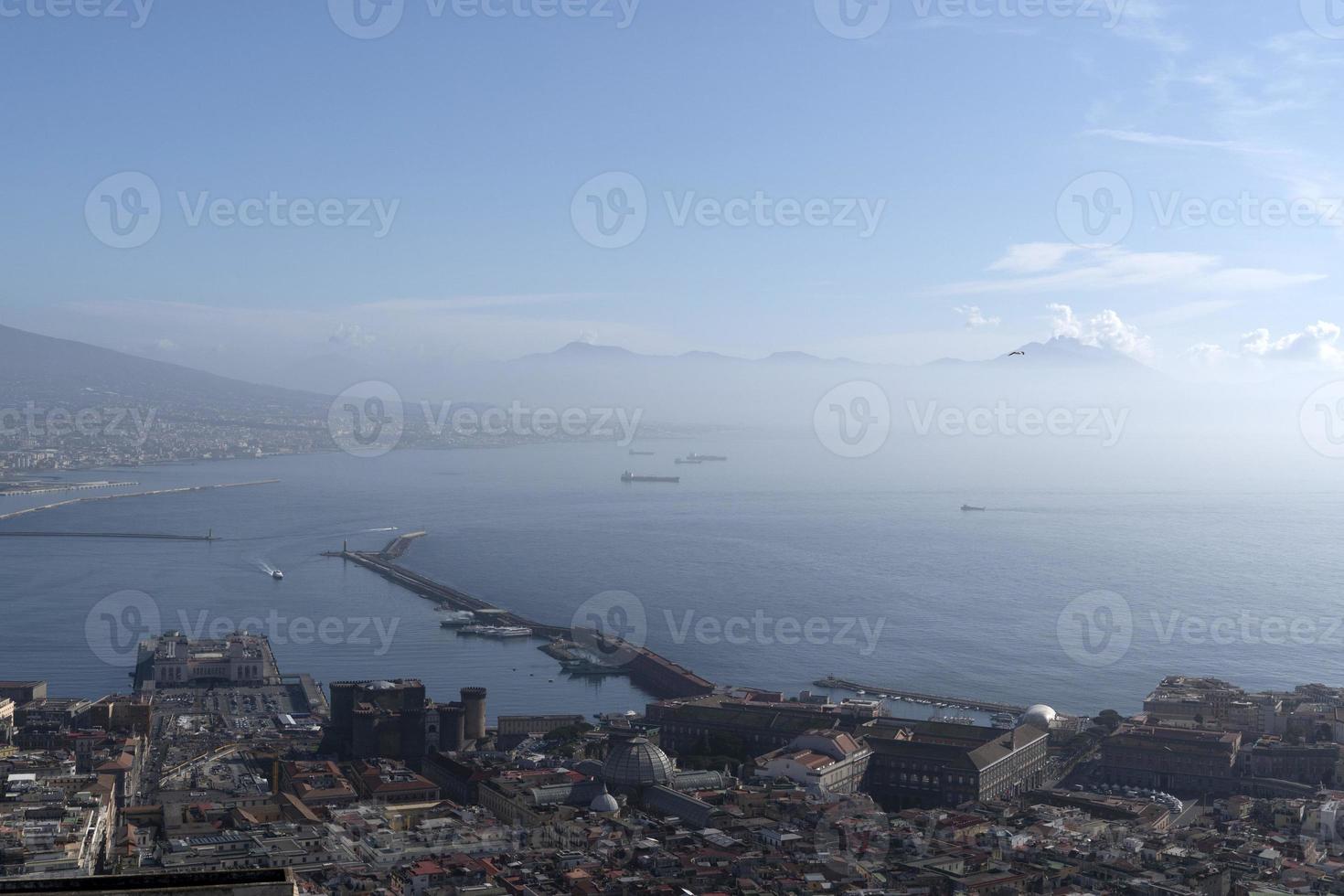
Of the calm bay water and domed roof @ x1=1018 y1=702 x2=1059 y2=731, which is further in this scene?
the calm bay water

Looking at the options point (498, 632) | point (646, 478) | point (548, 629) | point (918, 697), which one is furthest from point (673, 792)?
point (646, 478)

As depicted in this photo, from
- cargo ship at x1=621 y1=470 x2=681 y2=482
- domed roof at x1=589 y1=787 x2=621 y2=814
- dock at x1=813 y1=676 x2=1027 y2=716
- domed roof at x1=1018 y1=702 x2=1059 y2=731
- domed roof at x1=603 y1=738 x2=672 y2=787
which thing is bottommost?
domed roof at x1=589 y1=787 x2=621 y2=814

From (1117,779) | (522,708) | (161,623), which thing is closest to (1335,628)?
(1117,779)

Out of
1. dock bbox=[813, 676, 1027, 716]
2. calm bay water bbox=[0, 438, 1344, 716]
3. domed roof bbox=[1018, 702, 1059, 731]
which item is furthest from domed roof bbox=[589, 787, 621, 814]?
dock bbox=[813, 676, 1027, 716]

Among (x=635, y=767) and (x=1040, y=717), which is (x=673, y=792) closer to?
(x=635, y=767)

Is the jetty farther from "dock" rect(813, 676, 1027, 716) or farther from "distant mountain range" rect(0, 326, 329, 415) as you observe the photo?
"distant mountain range" rect(0, 326, 329, 415)
